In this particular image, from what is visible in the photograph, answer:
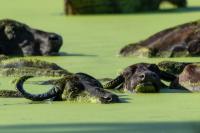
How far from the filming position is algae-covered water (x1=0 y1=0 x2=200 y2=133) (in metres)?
6.12

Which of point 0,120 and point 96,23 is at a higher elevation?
point 0,120

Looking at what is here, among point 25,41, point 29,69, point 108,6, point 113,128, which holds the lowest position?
point 108,6

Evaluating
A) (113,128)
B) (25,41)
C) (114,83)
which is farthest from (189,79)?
(25,41)

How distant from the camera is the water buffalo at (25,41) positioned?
438 inches

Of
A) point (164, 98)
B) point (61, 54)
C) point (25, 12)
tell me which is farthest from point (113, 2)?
point (164, 98)

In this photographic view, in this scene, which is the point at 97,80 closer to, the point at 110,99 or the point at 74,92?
the point at 74,92

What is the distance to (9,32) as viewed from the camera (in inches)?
442

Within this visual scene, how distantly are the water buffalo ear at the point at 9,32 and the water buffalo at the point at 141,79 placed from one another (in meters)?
3.44

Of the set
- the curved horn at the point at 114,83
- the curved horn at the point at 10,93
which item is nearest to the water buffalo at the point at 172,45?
the curved horn at the point at 114,83

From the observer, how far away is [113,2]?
1697 centimetres

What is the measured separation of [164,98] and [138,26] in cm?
682

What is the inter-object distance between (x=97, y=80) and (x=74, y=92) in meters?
0.55

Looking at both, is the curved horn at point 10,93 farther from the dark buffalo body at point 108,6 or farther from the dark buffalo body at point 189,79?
the dark buffalo body at point 108,6

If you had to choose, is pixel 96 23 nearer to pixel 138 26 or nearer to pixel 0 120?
pixel 138 26
